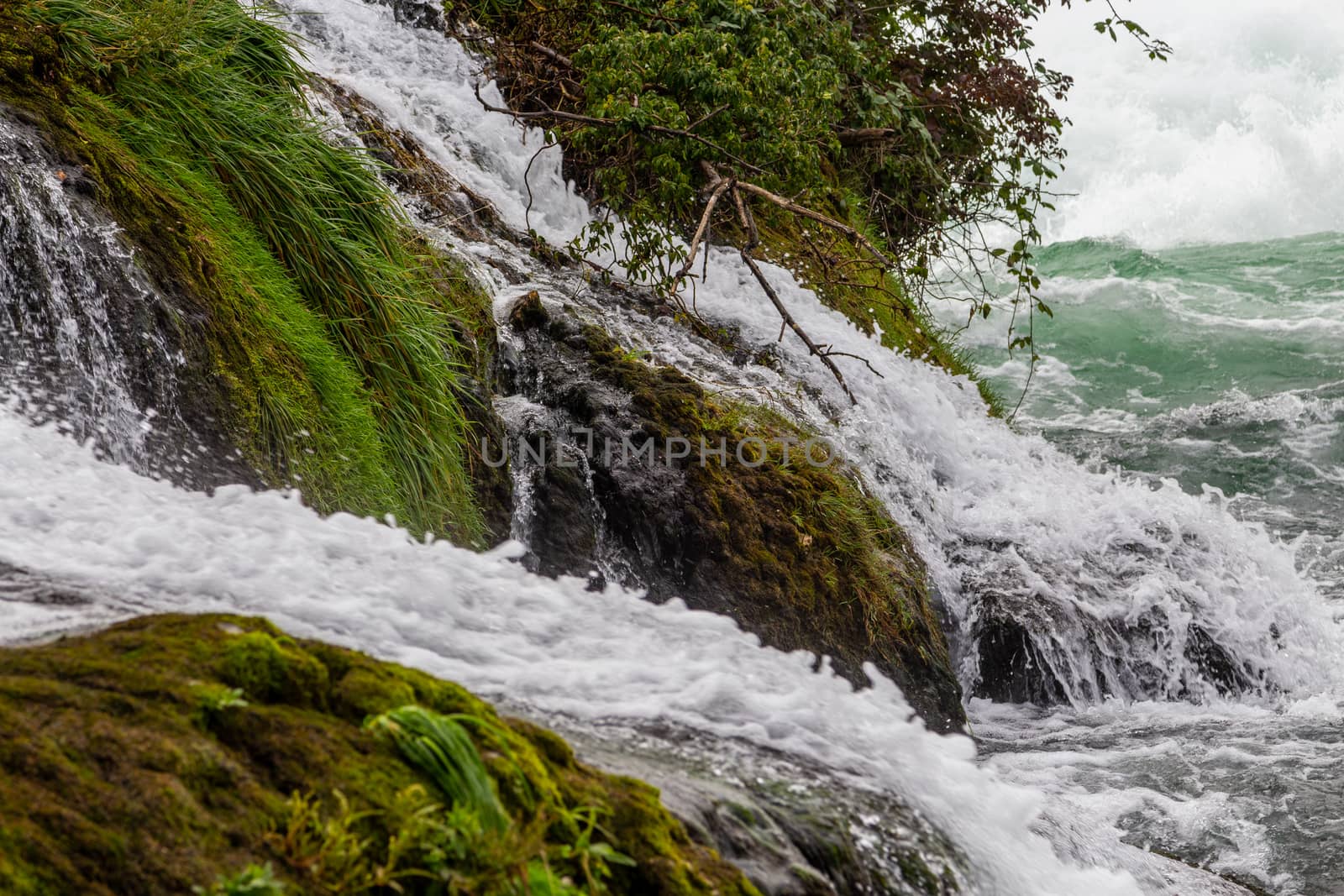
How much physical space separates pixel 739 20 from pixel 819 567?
3698 millimetres

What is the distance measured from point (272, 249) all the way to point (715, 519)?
1919 millimetres

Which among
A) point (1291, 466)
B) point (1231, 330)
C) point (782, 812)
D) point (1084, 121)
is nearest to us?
point (782, 812)

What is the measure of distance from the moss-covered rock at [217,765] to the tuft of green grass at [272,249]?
1.76 m

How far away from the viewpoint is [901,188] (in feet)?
30.1

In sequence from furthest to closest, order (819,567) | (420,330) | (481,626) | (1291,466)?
(1291,466) < (819,567) < (420,330) < (481,626)

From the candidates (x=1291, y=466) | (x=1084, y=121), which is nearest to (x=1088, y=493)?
(x=1291, y=466)

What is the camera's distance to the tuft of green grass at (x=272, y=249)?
12.0 feet

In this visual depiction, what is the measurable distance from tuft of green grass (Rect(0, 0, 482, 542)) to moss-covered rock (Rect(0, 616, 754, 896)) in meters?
1.76

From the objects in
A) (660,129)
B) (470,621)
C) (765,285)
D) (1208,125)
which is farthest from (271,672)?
(1208,125)

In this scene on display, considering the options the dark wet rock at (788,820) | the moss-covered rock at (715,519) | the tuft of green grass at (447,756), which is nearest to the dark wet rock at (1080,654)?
the moss-covered rock at (715,519)

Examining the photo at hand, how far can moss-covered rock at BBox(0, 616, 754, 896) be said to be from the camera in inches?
56.2

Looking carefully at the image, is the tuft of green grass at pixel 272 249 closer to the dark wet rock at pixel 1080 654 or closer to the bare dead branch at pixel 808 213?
the bare dead branch at pixel 808 213

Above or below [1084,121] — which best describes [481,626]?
below

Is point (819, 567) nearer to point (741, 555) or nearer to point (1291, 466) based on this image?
point (741, 555)
